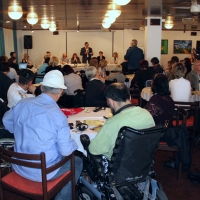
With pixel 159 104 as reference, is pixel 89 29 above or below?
above

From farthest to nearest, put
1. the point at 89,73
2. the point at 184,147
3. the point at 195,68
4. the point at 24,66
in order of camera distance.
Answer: the point at 24,66, the point at 195,68, the point at 89,73, the point at 184,147

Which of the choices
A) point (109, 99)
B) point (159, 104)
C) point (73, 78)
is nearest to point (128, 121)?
point (109, 99)

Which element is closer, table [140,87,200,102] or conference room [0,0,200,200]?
conference room [0,0,200,200]

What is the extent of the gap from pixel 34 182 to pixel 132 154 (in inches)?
33.1

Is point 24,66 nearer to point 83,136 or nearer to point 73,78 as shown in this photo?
point 73,78

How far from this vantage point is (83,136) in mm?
2902

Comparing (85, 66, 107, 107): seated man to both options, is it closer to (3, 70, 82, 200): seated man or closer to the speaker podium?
(3, 70, 82, 200): seated man

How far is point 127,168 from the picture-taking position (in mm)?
2512

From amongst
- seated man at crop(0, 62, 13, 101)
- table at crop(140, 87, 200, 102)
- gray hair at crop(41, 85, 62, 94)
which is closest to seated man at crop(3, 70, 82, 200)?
gray hair at crop(41, 85, 62, 94)

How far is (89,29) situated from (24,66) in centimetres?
845

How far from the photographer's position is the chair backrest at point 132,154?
2.39 meters

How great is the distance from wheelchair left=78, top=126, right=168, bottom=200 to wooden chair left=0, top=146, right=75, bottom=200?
25 cm

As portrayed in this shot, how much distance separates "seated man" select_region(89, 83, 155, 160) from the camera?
2537 millimetres

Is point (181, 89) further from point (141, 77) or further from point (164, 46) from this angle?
point (164, 46)
